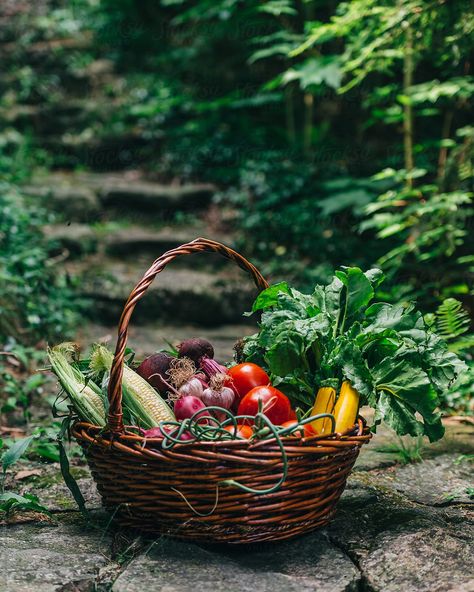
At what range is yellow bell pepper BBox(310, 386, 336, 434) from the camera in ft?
6.29

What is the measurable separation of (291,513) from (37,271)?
2768 millimetres

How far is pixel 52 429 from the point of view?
2771mm

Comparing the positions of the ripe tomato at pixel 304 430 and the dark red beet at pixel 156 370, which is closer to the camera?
the ripe tomato at pixel 304 430

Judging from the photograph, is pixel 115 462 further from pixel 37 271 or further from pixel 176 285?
pixel 176 285

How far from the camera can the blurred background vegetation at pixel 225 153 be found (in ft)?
12.9

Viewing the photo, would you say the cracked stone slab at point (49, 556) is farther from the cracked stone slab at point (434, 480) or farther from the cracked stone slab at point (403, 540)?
the cracked stone slab at point (434, 480)

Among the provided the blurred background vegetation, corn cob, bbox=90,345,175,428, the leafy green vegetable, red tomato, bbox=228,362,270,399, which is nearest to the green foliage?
the blurred background vegetation

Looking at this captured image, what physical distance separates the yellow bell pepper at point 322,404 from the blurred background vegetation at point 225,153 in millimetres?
1080

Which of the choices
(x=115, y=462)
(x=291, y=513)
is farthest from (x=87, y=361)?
(x=291, y=513)

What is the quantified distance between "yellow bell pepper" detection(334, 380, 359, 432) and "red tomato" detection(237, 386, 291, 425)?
0.14 metres

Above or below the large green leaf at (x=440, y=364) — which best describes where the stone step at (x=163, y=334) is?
below

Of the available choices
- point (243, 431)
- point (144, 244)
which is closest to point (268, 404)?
point (243, 431)

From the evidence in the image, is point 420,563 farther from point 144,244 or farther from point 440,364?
point 144,244

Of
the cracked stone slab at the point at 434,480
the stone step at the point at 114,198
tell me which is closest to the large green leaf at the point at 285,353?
the cracked stone slab at the point at 434,480
